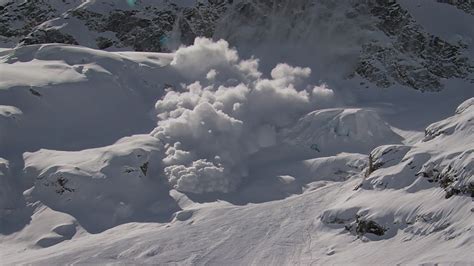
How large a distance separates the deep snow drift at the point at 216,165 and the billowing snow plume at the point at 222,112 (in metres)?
0.15

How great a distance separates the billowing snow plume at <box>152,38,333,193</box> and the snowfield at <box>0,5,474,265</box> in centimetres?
15

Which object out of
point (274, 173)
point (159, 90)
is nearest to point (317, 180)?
point (274, 173)

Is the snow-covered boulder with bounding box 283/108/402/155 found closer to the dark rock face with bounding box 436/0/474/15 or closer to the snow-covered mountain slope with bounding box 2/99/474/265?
the snow-covered mountain slope with bounding box 2/99/474/265

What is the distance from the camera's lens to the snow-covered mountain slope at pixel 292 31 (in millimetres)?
75312

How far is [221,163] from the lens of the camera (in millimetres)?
56219

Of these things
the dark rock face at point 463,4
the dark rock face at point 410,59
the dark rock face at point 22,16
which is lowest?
the dark rock face at point 410,59

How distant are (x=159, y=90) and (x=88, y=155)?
15984mm

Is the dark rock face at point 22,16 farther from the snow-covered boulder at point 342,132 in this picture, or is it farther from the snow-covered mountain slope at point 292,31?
the snow-covered boulder at point 342,132

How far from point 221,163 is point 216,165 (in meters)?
0.47

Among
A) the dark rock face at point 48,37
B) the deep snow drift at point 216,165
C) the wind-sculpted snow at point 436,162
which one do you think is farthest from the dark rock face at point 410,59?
the dark rock face at point 48,37

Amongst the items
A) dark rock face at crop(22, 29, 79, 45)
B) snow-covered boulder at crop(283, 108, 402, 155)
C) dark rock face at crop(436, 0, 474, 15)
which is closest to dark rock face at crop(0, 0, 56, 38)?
dark rock face at crop(22, 29, 79, 45)

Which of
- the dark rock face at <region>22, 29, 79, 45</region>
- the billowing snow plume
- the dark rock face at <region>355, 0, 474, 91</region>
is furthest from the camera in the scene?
the dark rock face at <region>22, 29, 79, 45</region>

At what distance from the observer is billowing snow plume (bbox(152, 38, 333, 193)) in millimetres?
55156

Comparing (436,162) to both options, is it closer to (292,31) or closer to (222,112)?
(222,112)
